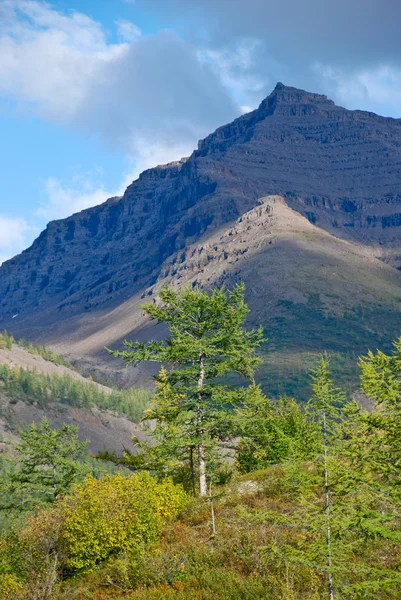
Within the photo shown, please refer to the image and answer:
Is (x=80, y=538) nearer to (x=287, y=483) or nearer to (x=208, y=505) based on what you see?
(x=208, y=505)

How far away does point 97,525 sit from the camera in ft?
66.0

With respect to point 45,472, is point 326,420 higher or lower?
higher

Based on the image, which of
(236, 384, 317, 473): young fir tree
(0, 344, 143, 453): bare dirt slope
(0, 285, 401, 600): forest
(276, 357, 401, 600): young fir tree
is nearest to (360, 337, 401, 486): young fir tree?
(0, 285, 401, 600): forest

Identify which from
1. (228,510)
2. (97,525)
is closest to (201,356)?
(228,510)

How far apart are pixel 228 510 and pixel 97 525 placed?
5.77 metres

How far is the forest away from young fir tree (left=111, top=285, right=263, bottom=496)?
0.23 ft

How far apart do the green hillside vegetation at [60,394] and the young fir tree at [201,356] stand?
462 ft

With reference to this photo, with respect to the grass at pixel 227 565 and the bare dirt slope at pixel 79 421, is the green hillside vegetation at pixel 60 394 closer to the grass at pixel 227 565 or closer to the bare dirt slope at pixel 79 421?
the bare dirt slope at pixel 79 421

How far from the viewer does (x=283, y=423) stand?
3550cm

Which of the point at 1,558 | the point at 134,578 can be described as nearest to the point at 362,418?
the point at 134,578

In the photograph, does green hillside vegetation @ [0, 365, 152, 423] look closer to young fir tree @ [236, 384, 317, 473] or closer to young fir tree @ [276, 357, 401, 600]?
young fir tree @ [236, 384, 317, 473]

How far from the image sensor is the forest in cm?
1381

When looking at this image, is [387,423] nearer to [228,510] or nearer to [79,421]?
[228,510]

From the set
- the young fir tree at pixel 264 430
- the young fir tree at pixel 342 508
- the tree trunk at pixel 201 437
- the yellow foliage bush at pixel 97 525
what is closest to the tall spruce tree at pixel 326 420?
the young fir tree at pixel 342 508
